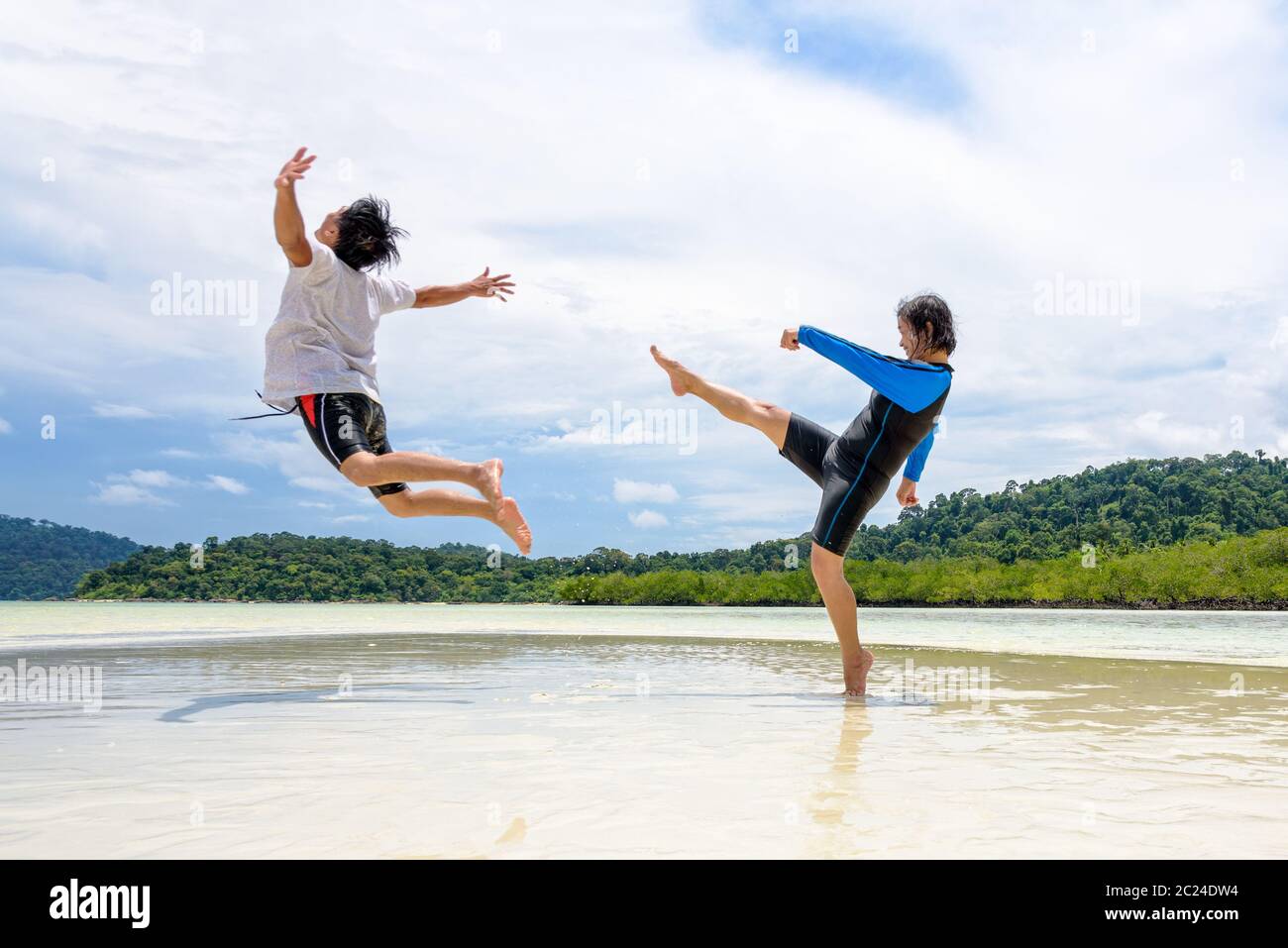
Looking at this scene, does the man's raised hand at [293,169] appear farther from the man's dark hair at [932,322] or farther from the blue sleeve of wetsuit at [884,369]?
the man's dark hair at [932,322]

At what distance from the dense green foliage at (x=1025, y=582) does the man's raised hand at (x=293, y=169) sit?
180 feet

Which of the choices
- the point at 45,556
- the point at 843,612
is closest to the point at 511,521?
the point at 843,612

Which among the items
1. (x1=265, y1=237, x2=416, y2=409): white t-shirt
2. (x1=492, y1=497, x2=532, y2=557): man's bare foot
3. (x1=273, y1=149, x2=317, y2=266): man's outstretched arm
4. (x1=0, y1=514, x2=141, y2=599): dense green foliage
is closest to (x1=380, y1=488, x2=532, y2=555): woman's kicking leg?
(x1=492, y1=497, x2=532, y2=557): man's bare foot

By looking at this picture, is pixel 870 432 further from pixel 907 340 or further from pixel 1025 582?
pixel 1025 582

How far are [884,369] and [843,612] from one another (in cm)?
142

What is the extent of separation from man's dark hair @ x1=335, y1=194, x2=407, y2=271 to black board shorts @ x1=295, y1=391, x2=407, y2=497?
743 millimetres

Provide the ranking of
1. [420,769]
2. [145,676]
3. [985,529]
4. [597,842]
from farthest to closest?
[985,529]
[145,676]
[420,769]
[597,842]

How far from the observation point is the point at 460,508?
4.74 m

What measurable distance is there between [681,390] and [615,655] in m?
4.22

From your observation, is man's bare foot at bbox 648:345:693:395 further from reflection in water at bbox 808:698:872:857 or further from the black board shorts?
reflection in water at bbox 808:698:872:857

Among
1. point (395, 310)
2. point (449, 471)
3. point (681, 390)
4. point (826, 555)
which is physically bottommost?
point (826, 555)
